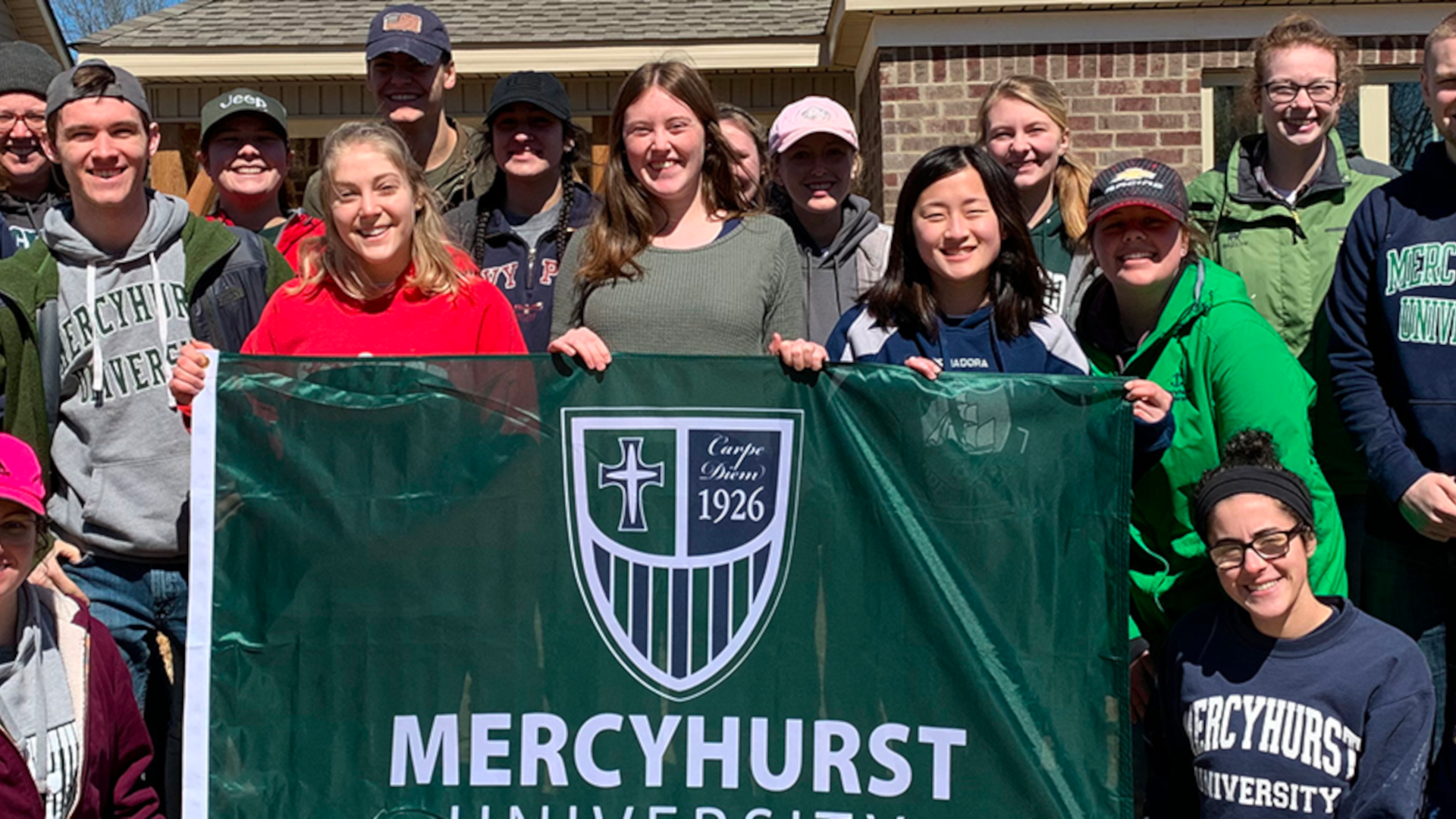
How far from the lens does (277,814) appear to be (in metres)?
3.55

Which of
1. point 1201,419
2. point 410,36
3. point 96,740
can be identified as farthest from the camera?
point 410,36

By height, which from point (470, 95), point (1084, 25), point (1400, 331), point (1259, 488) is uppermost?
point (470, 95)

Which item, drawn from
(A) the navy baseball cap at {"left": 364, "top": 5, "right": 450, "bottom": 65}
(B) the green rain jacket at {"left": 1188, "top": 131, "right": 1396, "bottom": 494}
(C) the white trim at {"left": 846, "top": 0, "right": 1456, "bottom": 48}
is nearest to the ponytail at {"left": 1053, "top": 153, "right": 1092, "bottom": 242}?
(B) the green rain jacket at {"left": 1188, "top": 131, "right": 1396, "bottom": 494}

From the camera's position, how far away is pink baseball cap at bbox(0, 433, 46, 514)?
3277 millimetres

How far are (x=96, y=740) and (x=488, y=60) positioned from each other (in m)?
8.66

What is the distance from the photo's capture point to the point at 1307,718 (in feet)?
11.5

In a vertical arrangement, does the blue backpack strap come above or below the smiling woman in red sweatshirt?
above

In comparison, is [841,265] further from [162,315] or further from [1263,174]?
[162,315]

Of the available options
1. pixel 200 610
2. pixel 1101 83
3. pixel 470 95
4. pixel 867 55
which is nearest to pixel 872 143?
pixel 867 55

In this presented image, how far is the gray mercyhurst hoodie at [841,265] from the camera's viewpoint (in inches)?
186

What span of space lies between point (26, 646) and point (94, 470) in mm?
726

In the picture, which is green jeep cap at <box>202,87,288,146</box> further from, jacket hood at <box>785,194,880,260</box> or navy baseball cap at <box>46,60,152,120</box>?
jacket hood at <box>785,194,880,260</box>

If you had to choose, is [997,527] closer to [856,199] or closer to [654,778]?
[654,778]

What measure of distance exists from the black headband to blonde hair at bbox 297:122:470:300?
6.36ft
